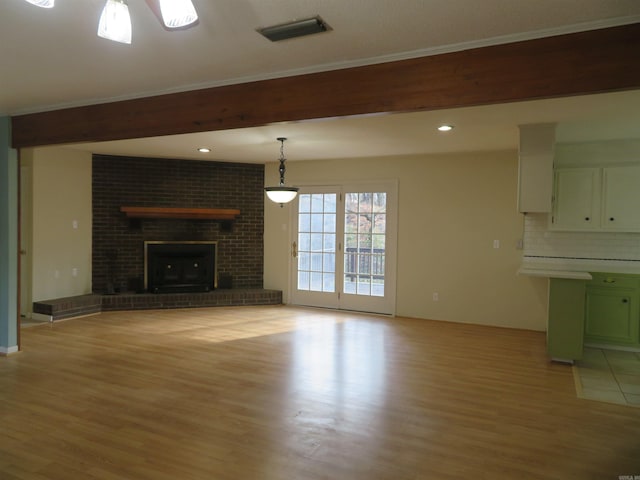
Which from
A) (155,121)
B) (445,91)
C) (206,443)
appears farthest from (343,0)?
(206,443)

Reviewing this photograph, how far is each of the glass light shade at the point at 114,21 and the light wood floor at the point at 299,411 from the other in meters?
2.16

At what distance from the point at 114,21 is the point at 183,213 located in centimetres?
544

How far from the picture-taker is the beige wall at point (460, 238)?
5.71 meters

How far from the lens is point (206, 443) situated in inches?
104

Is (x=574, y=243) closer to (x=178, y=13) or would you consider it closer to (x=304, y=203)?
(x=304, y=203)

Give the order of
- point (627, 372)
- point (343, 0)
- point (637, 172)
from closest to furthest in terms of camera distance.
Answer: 1. point (343, 0)
2. point (627, 372)
3. point (637, 172)

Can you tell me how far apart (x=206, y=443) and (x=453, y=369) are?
2.42 metres

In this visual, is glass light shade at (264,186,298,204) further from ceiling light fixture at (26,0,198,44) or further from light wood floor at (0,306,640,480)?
ceiling light fixture at (26,0,198,44)

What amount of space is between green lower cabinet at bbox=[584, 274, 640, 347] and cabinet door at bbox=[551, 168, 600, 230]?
67 centimetres

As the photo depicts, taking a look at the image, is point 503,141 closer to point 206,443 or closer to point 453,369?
point 453,369

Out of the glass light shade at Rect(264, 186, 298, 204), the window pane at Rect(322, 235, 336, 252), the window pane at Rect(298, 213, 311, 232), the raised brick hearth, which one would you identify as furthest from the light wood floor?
the window pane at Rect(298, 213, 311, 232)

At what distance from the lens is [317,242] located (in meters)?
6.99

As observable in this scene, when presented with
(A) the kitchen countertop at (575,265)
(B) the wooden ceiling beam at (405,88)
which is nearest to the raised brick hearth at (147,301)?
(B) the wooden ceiling beam at (405,88)

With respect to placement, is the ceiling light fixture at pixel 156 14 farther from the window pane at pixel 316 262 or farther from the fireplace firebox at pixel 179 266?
the fireplace firebox at pixel 179 266
